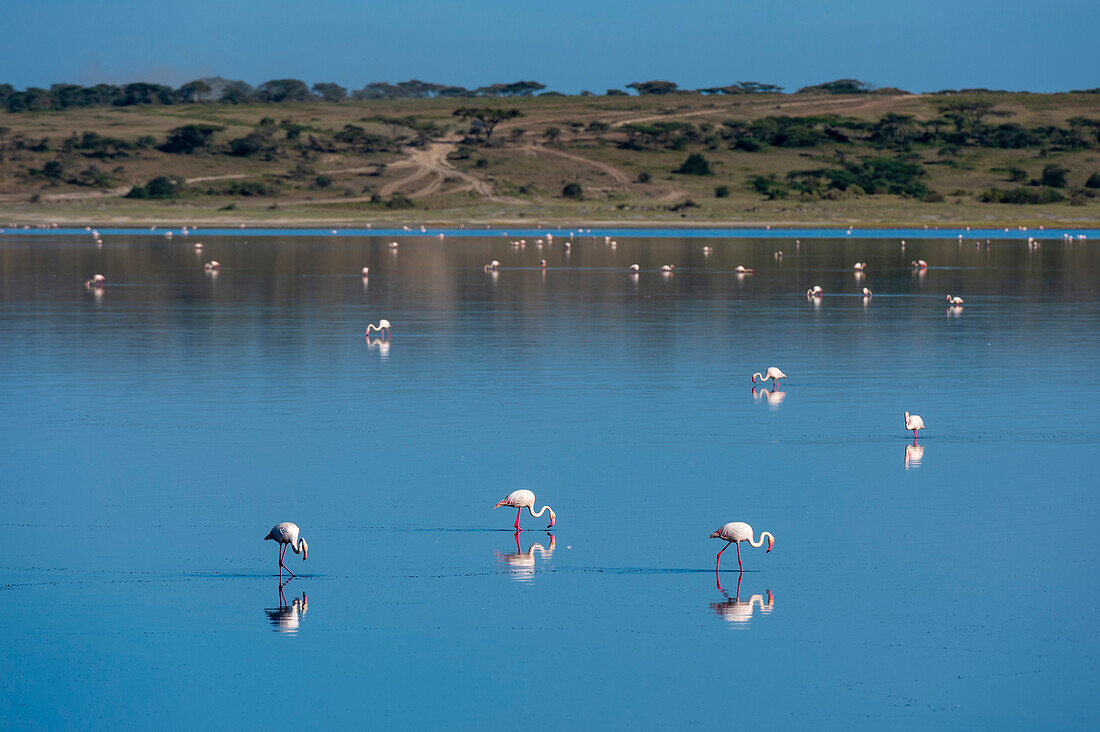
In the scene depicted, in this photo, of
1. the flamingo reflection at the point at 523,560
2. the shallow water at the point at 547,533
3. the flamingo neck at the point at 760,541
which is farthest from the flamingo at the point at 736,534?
the flamingo reflection at the point at 523,560

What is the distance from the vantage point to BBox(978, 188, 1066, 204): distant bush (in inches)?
4286

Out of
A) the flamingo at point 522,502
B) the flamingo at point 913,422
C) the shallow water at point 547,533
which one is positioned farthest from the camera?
the flamingo at point 913,422

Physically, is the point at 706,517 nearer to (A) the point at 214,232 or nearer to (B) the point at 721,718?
(B) the point at 721,718

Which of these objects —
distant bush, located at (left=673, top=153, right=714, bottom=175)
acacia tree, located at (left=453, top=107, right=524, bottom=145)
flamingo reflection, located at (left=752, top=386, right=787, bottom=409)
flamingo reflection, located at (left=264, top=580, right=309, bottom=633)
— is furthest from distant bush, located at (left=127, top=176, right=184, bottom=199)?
flamingo reflection, located at (left=264, top=580, right=309, bottom=633)

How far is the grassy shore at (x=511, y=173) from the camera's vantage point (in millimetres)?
102938

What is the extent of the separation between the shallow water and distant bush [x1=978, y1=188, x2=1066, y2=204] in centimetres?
8280

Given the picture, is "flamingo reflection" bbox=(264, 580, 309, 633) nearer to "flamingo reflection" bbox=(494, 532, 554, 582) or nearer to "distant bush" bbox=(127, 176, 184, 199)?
"flamingo reflection" bbox=(494, 532, 554, 582)

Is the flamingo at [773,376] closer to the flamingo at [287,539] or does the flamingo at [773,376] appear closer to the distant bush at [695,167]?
the flamingo at [287,539]

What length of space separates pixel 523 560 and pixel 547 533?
95 cm

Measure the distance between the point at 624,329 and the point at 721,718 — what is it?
22767mm

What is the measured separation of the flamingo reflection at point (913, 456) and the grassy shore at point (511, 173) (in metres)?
82.2

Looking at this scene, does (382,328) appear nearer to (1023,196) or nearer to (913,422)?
(913,422)

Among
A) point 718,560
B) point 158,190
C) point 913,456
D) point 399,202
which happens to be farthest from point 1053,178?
point 718,560

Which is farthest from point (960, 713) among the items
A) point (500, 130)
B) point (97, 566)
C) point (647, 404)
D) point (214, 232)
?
point (500, 130)
